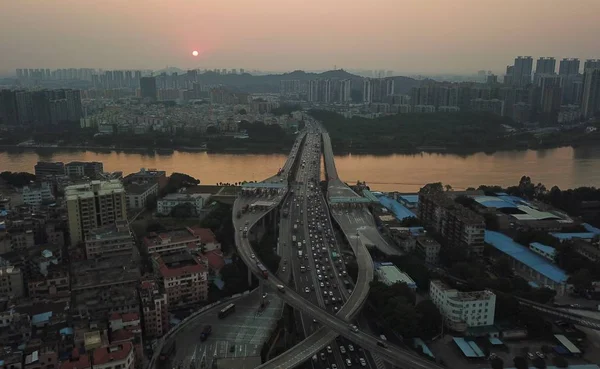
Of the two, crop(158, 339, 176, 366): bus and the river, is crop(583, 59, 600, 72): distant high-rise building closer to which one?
the river

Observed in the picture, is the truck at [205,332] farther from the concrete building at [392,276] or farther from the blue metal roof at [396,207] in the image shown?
the blue metal roof at [396,207]

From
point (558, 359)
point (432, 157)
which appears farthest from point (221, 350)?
point (432, 157)

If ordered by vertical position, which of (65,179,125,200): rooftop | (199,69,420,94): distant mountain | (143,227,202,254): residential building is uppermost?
(199,69,420,94): distant mountain

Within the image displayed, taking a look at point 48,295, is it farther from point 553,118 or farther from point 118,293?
point 553,118

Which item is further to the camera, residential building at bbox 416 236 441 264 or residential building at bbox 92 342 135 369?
residential building at bbox 416 236 441 264

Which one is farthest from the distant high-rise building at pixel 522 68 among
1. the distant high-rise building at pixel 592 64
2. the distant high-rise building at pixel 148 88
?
the distant high-rise building at pixel 148 88

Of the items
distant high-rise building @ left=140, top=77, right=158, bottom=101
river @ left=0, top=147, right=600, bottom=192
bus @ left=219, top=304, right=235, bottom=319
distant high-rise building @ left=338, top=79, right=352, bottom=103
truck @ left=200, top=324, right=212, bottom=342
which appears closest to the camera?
truck @ left=200, top=324, right=212, bottom=342

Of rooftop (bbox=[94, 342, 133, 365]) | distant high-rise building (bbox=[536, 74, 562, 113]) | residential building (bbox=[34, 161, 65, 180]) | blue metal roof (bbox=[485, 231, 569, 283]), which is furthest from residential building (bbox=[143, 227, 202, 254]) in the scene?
distant high-rise building (bbox=[536, 74, 562, 113])
